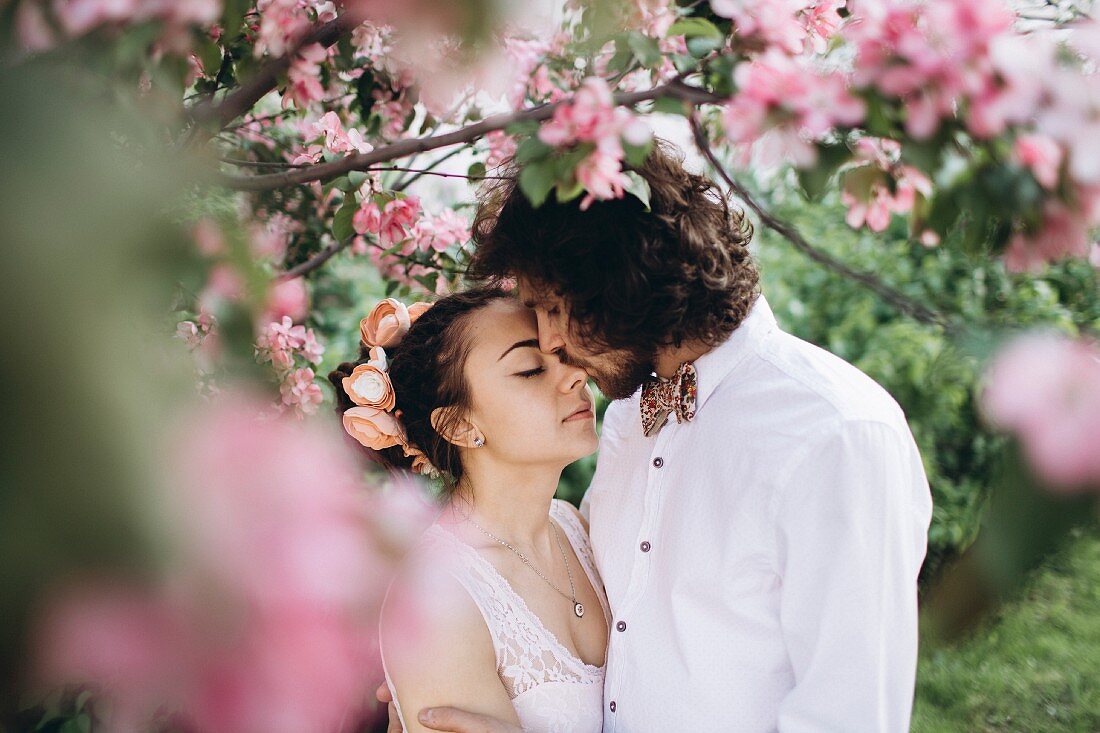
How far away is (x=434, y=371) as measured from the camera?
215 cm

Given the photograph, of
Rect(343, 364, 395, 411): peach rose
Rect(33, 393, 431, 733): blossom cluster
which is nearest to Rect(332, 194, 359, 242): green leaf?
Rect(343, 364, 395, 411): peach rose

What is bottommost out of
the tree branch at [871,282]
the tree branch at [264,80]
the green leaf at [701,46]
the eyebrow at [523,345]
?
the eyebrow at [523,345]

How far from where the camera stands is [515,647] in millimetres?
1942

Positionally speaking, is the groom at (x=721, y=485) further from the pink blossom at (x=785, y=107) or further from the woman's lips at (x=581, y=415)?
the pink blossom at (x=785, y=107)

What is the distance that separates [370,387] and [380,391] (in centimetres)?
3

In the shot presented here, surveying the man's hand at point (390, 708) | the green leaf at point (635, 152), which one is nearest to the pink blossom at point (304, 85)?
the green leaf at point (635, 152)

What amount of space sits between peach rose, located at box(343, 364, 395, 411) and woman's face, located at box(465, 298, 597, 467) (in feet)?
0.69

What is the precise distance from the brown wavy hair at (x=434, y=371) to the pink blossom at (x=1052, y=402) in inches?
57.2

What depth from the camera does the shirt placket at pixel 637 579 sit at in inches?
73.8

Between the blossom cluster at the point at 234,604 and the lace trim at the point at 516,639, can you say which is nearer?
the blossom cluster at the point at 234,604

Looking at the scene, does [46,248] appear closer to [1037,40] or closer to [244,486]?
[244,486]

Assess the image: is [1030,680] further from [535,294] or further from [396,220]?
[396,220]

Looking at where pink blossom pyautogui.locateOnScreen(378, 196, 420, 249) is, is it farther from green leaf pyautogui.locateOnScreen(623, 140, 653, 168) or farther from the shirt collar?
green leaf pyautogui.locateOnScreen(623, 140, 653, 168)

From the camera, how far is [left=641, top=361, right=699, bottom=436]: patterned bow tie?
75.0 inches
